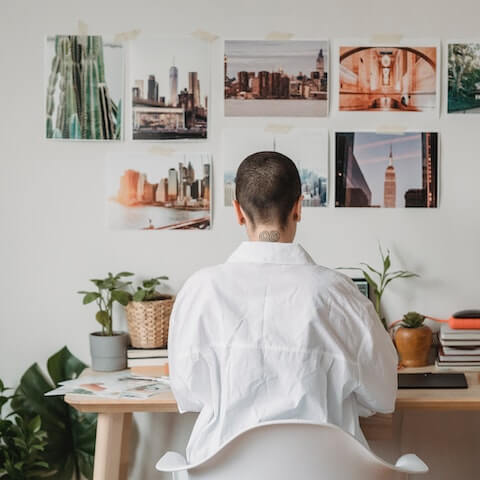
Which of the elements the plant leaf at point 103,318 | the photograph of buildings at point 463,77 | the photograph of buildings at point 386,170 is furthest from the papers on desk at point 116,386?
the photograph of buildings at point 463,77

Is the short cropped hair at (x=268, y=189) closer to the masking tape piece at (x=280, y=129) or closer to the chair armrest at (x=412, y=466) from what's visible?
the chair armrest at (x=412, y=466)

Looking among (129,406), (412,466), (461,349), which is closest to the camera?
(412,466)

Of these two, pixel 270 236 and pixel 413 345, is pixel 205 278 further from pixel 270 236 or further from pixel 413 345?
pixel 413 345

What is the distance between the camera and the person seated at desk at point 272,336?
1.41 metres

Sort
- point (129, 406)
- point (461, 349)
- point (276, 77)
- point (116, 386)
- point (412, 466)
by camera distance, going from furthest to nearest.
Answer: point (276, 77) → point (461, 349) → point (116, 386) → point (129, 406) → point (412, 466)

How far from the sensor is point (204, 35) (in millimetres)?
2365

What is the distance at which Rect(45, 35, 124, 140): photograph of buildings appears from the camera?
2.36 meters

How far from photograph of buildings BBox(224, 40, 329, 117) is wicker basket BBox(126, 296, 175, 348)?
2.20 ft

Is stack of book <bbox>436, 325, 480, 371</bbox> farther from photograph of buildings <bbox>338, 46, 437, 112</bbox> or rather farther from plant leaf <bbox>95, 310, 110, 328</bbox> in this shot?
plant leaf <bbox>95, 310, 110, 328</bbox>

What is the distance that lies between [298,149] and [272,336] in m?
1.08

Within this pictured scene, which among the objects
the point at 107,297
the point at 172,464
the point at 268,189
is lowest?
the point at 172,464

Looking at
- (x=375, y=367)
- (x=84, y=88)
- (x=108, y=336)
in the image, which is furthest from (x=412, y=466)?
(x=84, y=88)

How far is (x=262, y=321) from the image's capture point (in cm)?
141

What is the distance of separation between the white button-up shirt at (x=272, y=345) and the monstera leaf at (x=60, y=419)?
0.94 metres
